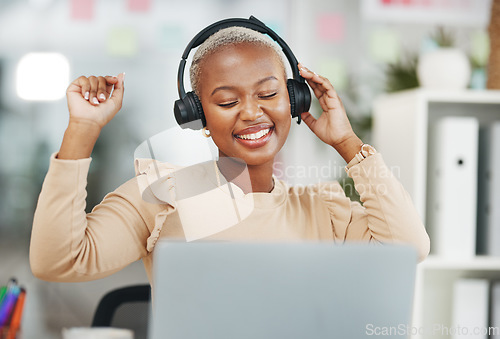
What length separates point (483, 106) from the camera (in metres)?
1.92

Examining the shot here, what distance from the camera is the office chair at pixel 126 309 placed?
132 cm

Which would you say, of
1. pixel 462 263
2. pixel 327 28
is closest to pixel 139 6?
pixel 327 28

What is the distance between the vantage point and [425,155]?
1.75 metres

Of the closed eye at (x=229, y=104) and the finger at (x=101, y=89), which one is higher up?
the finger at (x=101, y=89)

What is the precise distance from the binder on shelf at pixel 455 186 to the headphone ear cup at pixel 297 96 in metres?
0.70

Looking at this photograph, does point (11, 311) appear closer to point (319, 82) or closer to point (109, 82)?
point (109, 82)

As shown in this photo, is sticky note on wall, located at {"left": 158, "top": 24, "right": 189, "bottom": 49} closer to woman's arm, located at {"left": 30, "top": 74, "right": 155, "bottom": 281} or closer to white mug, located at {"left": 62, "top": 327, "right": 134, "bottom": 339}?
woman's arm, located at {"left": 30, "top": 74, "right": 155, "bottom": 281}

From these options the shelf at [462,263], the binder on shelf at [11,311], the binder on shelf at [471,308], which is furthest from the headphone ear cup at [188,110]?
the binder on shelf at [471,308]

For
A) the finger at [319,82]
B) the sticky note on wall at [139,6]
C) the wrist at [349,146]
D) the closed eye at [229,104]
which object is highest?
the sticky note on wall at [139,6]

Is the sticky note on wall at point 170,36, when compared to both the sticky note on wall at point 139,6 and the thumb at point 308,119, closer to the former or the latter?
the sticky note on wall at point 139,6

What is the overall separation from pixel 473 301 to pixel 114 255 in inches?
47.3

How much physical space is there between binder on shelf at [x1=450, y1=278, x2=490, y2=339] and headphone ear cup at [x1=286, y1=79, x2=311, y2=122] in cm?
92

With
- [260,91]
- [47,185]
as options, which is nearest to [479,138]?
[260,91]

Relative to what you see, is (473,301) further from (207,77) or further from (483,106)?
(207,77)
